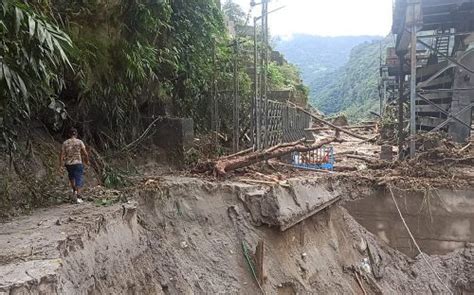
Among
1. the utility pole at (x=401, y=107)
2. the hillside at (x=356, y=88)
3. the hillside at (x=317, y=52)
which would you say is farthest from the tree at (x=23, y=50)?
the hillside at (x=317, y=52)

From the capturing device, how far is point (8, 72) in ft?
13.5

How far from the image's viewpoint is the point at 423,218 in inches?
343

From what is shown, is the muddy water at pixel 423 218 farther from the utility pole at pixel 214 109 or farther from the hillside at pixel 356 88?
the hillside at pixel 356 88

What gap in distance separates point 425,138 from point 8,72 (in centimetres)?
914

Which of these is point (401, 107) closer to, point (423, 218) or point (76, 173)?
point (423, 218)

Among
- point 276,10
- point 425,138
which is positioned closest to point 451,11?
point 425,138

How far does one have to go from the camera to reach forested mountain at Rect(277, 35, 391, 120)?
140ft

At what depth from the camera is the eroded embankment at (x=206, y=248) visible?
4.30 m

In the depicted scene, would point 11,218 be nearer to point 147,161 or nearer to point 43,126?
point 43,126

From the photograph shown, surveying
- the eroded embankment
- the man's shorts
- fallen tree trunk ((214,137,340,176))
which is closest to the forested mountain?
fallen tree trunk ((214,137,340,176))

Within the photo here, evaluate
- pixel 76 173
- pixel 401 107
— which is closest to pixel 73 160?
pixel 76 173

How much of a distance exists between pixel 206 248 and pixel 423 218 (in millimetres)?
4855

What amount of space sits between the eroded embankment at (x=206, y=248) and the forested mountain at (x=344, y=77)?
31.2 metres

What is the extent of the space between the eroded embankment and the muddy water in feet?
0.70
